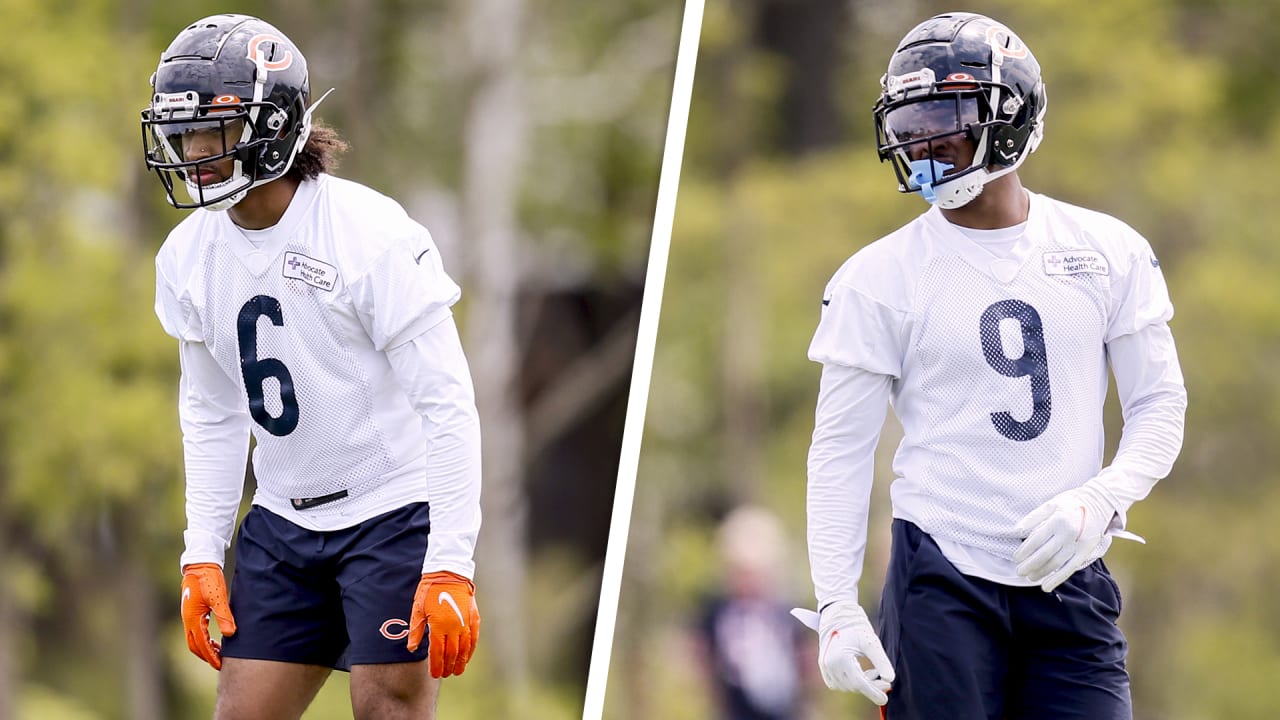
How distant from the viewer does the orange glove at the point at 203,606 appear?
3.77 m

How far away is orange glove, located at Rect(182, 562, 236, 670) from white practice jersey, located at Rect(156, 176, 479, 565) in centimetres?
23

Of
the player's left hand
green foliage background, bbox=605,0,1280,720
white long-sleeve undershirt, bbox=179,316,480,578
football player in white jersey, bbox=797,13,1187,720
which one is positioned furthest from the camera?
green foliage background, bbox=605,0,1280,720

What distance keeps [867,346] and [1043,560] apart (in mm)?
594

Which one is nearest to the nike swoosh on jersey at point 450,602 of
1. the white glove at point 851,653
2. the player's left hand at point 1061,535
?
the white glove at point 851,653

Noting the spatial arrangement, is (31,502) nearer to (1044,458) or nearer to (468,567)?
(468,567)

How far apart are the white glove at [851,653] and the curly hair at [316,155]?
5.04 feet

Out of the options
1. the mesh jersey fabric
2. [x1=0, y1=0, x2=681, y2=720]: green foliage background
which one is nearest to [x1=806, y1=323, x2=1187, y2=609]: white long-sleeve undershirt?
the mesh jersey fabric

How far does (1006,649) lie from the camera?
3.46m

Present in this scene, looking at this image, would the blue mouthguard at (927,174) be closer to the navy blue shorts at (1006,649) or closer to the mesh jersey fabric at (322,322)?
the navy blue shorts at (1006,649)

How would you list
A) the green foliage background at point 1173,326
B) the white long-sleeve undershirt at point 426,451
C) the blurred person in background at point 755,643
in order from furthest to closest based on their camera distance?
the green foliage background at point 1173,326
the blurred person in background at point 755,643
the white long-sleeve undershirt at point 426,451

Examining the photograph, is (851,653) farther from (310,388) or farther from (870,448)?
(310,388)

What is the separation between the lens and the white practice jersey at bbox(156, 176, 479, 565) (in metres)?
3.60

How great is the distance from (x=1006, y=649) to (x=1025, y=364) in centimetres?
62

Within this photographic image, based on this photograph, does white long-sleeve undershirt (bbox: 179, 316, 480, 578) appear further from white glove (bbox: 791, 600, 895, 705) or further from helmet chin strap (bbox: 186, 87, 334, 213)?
white glove (bbox: 791, 600, 895, 705)
